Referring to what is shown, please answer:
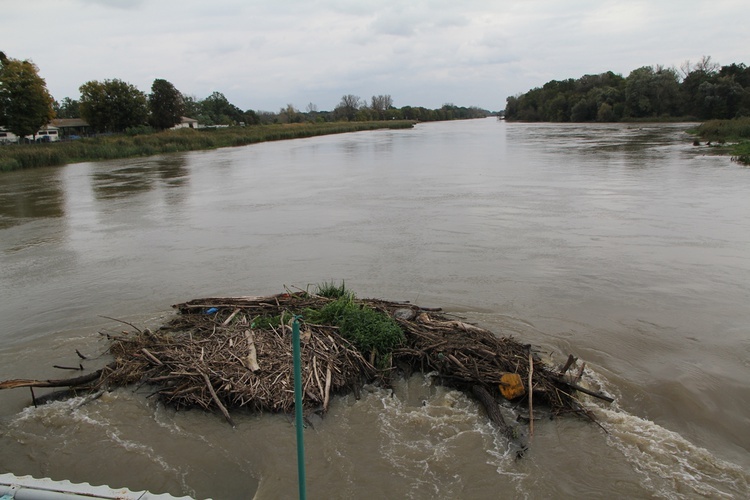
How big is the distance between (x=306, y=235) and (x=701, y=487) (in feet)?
32.9

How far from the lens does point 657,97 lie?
2997 inches

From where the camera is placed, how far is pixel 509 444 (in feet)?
15.1

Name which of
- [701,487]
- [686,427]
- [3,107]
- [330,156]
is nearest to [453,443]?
[701,487]

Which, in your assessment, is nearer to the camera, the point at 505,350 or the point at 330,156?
the point at 505,350

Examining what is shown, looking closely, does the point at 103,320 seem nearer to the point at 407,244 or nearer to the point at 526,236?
the point at 407,244

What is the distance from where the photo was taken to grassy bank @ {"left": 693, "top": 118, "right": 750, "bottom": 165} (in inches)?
1023

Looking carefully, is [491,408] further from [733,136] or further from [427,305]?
[733,136]

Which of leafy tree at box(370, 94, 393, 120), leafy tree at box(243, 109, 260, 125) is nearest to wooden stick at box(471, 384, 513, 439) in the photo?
leafy tree at box(243, 109, 260, 125)

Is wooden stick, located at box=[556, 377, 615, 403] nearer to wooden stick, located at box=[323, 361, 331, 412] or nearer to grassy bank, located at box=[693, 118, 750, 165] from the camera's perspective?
wooden stick, located at box=[323, 361, 331, 412]

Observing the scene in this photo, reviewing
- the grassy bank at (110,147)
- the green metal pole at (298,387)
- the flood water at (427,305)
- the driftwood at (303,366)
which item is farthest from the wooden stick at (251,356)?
the grassy bank at (110,147)

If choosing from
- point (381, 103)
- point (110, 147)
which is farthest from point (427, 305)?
point (381, 103)

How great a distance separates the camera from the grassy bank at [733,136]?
26.0 m

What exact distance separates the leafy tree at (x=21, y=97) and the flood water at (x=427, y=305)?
29.0m

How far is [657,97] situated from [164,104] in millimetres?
67232
